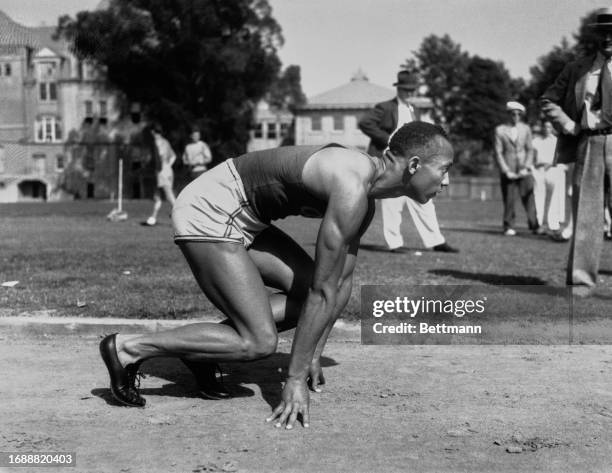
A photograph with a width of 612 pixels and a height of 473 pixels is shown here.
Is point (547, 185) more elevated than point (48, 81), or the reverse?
point (48, 81)

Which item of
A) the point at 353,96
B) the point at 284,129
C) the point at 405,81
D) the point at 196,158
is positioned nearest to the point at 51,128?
the point at 284,129

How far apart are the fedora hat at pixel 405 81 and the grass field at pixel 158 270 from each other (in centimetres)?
230

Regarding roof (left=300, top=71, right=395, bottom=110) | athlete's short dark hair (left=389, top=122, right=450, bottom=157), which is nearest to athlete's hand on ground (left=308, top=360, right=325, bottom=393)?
athlete's short dark hair (left=389, top=122, right=450, bottom=157)

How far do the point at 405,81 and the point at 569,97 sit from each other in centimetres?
422

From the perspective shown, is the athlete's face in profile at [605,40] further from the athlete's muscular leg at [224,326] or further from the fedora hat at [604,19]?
the athlete's muscular leg at [224,326]

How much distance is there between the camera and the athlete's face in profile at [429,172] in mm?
4039

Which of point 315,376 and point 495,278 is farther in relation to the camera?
point 495,278

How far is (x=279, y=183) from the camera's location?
165 inches

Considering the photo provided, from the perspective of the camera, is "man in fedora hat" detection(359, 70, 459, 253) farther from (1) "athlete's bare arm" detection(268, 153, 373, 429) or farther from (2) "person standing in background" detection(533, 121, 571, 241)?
(1) "athlete's bare arm" detection(268, 153, 373, 429)

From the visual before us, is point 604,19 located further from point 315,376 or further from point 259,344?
point 259,344

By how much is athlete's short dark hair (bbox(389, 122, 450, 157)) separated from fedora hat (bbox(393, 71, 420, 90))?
7.42m

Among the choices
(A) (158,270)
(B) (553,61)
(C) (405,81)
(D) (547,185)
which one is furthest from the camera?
(B) (553,61)

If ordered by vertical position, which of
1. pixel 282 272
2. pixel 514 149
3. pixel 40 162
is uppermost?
pixel 514 149

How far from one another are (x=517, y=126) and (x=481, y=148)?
72531 millimetres
